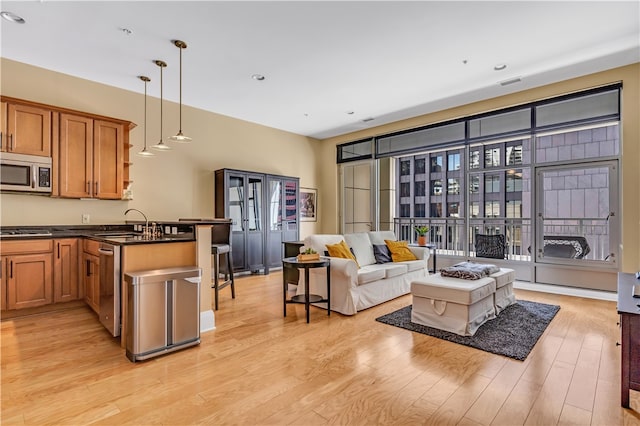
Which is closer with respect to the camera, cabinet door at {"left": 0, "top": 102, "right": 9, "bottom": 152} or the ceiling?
the ceiling

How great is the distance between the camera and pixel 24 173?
3.79m

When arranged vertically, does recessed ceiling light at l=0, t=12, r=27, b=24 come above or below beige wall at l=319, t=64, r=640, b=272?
above

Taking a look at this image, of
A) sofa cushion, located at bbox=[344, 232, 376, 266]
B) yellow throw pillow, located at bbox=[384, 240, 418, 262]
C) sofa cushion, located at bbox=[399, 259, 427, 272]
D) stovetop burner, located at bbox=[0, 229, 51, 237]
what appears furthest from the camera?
yellow throw pillow, located at bbox=[384, 240, 418, 262]

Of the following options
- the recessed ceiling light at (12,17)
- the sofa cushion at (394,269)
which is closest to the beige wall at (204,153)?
the recessed ceiling light at (12,17)

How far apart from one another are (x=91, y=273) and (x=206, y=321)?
155cm

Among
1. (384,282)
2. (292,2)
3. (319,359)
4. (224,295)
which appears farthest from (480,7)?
(224,295)

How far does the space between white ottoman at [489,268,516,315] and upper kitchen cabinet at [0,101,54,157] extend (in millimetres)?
5580

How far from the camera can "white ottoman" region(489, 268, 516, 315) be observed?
12.1ft

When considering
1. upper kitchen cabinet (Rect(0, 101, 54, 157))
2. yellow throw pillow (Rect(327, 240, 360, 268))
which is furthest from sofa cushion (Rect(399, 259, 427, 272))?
upper kitchen cabinet (Rect(0, 101, 54, 157))

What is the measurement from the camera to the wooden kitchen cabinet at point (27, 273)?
3490 mm

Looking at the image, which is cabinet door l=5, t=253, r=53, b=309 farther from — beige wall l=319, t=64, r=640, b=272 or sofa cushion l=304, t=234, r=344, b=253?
beige wall l=319, t=64, r=640, b=272

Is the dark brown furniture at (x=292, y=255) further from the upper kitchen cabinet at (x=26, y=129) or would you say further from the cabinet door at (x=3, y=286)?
the upper kitchen cabinet at (x=26, y=129)

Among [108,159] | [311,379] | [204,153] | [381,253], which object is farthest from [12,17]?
[381,253]

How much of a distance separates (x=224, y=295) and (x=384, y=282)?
90.1 inches
